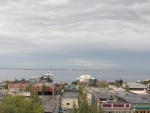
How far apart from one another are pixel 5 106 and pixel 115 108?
17786mm

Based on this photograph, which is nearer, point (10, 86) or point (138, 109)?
point (138, 109)

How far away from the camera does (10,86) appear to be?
114062 mm

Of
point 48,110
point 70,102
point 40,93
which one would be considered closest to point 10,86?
point 40,93

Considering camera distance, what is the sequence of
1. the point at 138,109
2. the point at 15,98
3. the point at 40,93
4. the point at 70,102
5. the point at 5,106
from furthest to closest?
the point at 40,93 < the point at 70,102 < the point at 138,109 < the point at 15,98 < the point at 5,106

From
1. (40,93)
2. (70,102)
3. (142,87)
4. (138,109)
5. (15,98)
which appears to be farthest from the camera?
(142,87)

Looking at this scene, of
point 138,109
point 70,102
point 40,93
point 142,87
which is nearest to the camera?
point 138,109

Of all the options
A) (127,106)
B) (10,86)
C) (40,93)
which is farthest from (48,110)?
(10,86)

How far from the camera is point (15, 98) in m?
44.7

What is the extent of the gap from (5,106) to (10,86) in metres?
73.7

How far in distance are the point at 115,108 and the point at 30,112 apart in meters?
14.4

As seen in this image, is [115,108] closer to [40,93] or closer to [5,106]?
[5,106]

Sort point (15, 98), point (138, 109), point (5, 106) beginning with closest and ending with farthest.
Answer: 1. point (5, 106)
2. point (15, 98)
3. point (138, 109)

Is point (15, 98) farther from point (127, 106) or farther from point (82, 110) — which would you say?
point (127, 106)

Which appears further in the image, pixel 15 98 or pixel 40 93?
pixel 40 93
